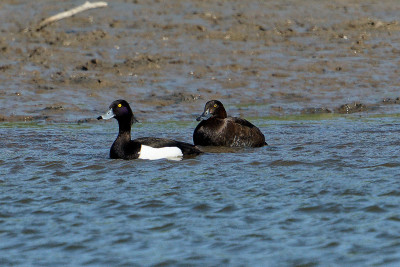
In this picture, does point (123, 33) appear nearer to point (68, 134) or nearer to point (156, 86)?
point (156, 86)

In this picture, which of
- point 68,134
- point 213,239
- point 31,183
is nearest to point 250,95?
point 68,134

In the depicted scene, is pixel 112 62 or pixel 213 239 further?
pixel 112 62

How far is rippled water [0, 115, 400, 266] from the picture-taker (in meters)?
7.31

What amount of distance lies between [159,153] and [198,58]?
7.82m

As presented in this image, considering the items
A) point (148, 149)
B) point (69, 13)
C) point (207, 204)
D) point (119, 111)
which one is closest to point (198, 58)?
point (69, 13)

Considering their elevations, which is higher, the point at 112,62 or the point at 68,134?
the point at 112,62

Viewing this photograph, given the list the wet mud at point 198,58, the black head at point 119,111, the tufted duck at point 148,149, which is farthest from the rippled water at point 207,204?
the wet mud at point 198,58

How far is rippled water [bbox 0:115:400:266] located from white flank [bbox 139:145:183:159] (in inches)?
9.8

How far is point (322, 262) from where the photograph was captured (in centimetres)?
693

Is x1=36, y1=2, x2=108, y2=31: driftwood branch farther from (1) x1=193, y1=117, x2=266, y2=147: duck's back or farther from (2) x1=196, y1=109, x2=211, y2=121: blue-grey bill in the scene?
(1) x1=193, y1=117, x2=266, y2=147: duck's back

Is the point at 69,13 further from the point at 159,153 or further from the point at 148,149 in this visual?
the point at 159,153

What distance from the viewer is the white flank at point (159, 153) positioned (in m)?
11.6

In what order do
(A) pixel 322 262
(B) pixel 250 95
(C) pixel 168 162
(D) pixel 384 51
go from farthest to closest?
(D) pixel 384 51 → (B) pixel 250 95 → (C) pixel 168 162 → (A) pixel 322 262

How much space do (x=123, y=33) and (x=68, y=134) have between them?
704 centimetres
